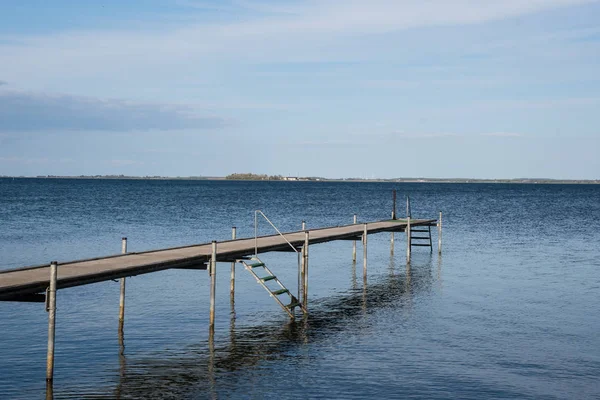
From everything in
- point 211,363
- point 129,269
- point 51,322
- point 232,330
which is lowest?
point 211,363

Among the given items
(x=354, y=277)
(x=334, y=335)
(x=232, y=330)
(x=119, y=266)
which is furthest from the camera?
(x=354, y=277)

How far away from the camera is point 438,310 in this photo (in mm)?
26203

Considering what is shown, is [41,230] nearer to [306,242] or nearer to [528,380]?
[306,242]

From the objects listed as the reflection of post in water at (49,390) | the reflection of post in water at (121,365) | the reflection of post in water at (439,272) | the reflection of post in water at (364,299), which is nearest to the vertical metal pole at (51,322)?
the reflection of post in water at (49,390)

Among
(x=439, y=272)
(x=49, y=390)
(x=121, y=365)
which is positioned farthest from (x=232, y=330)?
(x=439, y=272)

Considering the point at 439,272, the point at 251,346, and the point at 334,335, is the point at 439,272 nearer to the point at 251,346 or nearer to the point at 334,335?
the point at 334,335

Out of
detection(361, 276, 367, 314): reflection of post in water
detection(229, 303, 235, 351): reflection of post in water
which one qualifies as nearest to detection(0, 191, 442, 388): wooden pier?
detection(229, 303, 235, 351): reflection of post in water

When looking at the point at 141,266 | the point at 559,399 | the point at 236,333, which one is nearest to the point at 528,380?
the point at 559,399

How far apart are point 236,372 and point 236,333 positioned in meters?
4.08

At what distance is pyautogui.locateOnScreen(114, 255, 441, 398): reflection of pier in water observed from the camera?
1673 cm

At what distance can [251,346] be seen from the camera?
2047 centimetres

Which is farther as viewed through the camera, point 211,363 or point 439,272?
point 439,272

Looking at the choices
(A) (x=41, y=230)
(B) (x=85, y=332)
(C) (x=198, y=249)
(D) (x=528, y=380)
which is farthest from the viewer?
(A) (x=41, y=230)

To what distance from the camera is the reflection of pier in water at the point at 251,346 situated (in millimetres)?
16734
